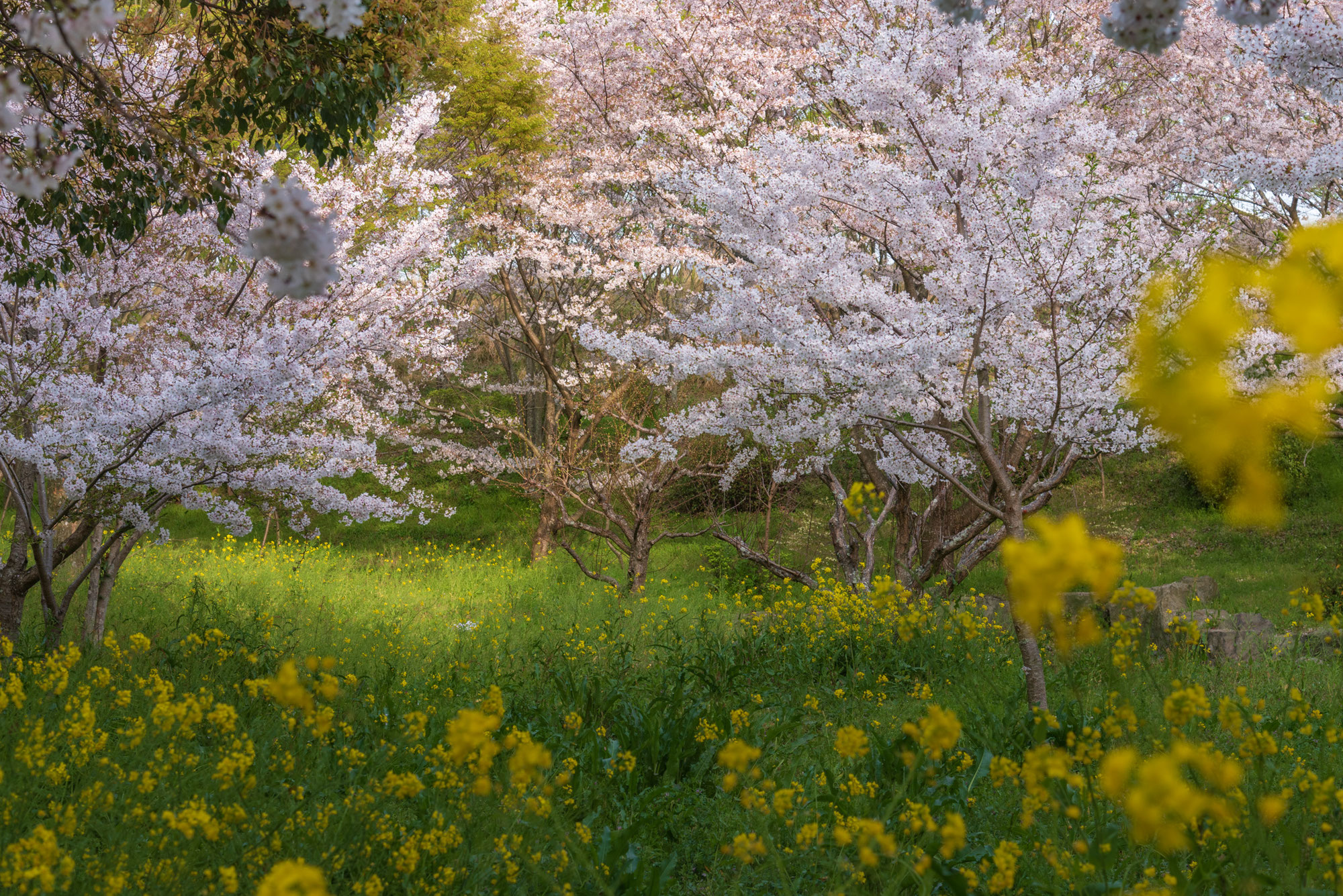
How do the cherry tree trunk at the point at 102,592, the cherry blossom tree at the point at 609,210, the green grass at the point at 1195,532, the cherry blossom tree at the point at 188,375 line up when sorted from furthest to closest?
the green grass at the point at 1195,532 → the cherry blossom tree at the point at 609,210 → the cherry tree trunk at the point at 102,592 → the cherry blossom tree at the point at 188,375

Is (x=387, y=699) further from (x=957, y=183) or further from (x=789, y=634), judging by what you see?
(x=957, y=183)

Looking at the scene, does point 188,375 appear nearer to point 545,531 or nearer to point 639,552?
point 639,552

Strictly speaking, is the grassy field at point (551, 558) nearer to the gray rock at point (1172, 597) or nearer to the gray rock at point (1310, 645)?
the gray rock at point (1172, 597)

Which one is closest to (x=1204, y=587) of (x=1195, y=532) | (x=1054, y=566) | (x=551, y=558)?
(x=1195, y=532)

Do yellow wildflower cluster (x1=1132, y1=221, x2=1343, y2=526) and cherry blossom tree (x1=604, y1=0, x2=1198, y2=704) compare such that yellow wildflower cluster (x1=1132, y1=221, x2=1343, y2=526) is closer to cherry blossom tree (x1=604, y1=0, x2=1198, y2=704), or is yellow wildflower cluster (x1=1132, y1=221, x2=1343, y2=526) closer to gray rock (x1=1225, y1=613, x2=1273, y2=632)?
cherry blossom tree (x1=604, y1=0, x2=1198, y2=704)

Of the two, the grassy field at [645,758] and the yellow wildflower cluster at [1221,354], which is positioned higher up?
the yellow wildflower cluster at [1221,354]

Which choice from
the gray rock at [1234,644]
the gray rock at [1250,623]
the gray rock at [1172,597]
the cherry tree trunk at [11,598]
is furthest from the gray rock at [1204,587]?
the cherry tree trunk at [11,598]

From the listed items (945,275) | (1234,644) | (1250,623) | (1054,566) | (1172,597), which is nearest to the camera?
(1054,566)

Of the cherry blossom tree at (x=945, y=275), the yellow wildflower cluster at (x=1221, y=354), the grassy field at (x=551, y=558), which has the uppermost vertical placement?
the cherry blossom tree at (x=945, y=275)

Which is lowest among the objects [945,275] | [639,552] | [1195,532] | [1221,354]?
[639,552]

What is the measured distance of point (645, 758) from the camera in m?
4.54

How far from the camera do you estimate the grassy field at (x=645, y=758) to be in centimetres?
240

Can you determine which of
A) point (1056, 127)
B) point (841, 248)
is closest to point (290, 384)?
point (841, 248)

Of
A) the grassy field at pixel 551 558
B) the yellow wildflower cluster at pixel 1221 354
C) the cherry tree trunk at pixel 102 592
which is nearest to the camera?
the yellow wildflower cluster at pixel 1221 354
